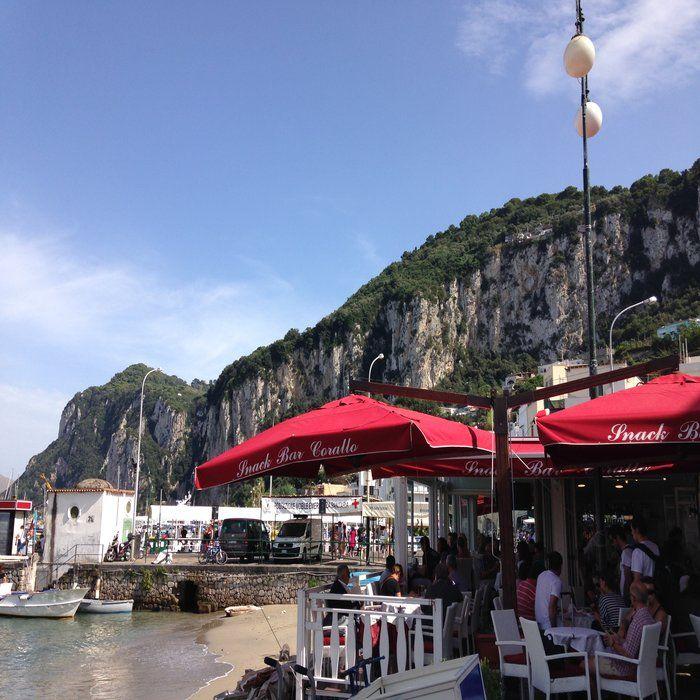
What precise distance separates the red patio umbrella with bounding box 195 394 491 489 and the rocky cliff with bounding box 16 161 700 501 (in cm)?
7914

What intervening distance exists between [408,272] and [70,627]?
13153 cm

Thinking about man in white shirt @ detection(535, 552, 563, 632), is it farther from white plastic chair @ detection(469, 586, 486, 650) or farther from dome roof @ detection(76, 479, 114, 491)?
dome roof @ detection(76, 479, 114, 491)

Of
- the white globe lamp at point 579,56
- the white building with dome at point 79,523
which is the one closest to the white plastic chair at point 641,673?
the white globe lamp at point 579,56

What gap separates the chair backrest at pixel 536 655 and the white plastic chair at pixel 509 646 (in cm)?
12

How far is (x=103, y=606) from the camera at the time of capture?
2348 centimetres

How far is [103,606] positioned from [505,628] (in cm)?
2074

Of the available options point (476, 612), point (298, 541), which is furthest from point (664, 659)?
point (298, 541)

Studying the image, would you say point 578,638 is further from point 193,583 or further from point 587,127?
point 193,583

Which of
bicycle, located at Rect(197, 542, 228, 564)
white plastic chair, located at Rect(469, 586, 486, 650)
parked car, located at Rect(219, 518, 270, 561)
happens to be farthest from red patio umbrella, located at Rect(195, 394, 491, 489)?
parked car, located at Rect(219, 518, 270, 561)

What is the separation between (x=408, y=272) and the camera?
488 ft

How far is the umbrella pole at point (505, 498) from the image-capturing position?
Result: 231 inches

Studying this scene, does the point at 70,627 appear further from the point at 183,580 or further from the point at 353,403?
the point at 353,403

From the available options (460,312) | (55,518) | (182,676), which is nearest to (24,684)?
(182,676)

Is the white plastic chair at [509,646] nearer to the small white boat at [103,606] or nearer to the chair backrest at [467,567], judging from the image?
the chair backrest at [467,567]
